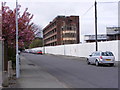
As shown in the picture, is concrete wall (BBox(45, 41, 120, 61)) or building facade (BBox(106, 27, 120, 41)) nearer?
concrete wall (BBox(45, 41, 120, 61))

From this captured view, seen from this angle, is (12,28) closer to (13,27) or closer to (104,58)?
(13,27)

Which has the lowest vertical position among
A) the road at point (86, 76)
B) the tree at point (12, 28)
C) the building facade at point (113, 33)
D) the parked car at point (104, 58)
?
the road at point (86, 76)

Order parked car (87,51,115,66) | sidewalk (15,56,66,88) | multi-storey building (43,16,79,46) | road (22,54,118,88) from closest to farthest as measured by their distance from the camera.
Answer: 1. sidewalk (15,56,66,88)
2. road (22,54,118,88)
3. parked car (87,51,115,66)
4. multi-storey building (43,16,79,46)

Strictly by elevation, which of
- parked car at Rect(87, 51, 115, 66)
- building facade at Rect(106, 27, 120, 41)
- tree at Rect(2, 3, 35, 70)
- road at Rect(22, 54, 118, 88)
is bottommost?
road at Rect(22, 54, 118, 88)

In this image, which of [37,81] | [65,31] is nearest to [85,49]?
[37,81]

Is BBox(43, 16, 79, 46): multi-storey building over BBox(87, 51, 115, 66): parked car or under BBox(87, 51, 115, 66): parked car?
over

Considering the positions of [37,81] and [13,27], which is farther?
[13,27]

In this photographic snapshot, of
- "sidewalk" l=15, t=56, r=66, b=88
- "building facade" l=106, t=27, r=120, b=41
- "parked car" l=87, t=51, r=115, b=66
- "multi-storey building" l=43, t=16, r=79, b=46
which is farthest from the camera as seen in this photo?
"multi-storey building" l=43, t=16, r=79, b=46

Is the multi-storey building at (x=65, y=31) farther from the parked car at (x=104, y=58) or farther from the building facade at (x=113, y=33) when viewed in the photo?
the parked car at (x=104, y=58)

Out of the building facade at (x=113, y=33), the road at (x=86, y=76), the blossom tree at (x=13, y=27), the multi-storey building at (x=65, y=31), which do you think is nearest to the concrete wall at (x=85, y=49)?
the road at (x=86, y=76)

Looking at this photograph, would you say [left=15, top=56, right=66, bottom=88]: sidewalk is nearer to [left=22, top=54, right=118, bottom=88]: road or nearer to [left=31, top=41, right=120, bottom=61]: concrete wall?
[left=22, top=54, right=118, bottom=88]: road

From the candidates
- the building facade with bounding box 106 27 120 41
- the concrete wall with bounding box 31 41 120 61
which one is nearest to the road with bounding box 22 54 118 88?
the concrete wall with bounding box 31 41 120 61

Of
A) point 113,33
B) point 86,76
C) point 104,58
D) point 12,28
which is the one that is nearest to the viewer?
point 86,76

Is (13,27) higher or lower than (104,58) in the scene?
higher
